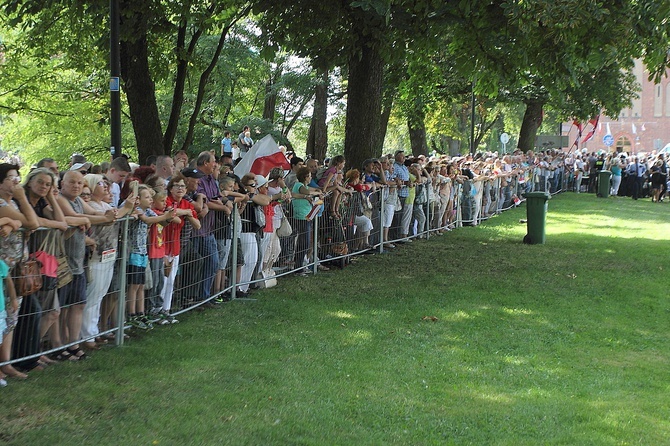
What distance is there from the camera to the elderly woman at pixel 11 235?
7.03 m

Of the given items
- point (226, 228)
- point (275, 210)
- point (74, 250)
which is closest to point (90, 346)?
point (74, 250)

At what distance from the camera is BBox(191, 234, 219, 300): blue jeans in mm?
10398

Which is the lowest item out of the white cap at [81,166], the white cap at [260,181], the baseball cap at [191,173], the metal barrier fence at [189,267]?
the metal barrier fence at [189,267]

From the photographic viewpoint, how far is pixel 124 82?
55.2 ft

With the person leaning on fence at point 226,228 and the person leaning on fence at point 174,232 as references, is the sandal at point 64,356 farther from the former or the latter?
the person leaning on fence at point 226,228

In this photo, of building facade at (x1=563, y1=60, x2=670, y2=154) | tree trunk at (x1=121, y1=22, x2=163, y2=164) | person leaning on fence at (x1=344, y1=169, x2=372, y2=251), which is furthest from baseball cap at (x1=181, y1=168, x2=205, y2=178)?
building facade at (x1=563, y1=60, x2=670, y2=154)

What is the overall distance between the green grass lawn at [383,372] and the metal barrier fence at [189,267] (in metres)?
0.29

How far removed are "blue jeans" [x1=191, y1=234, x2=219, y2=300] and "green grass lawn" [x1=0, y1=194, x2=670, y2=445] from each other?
0.36m

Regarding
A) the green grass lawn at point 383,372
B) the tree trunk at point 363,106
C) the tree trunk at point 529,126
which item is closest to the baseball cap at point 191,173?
the green grass lawn at point 383,372

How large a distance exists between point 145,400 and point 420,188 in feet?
41.2

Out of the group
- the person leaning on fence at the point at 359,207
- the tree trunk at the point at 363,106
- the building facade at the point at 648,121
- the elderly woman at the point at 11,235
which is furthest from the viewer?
the building facade at the point at 648,121

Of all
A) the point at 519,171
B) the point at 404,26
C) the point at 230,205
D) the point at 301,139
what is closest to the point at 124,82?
the point at 404,26

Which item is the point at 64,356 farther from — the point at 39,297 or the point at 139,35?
the point at 139,35

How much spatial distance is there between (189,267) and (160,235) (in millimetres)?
1058
